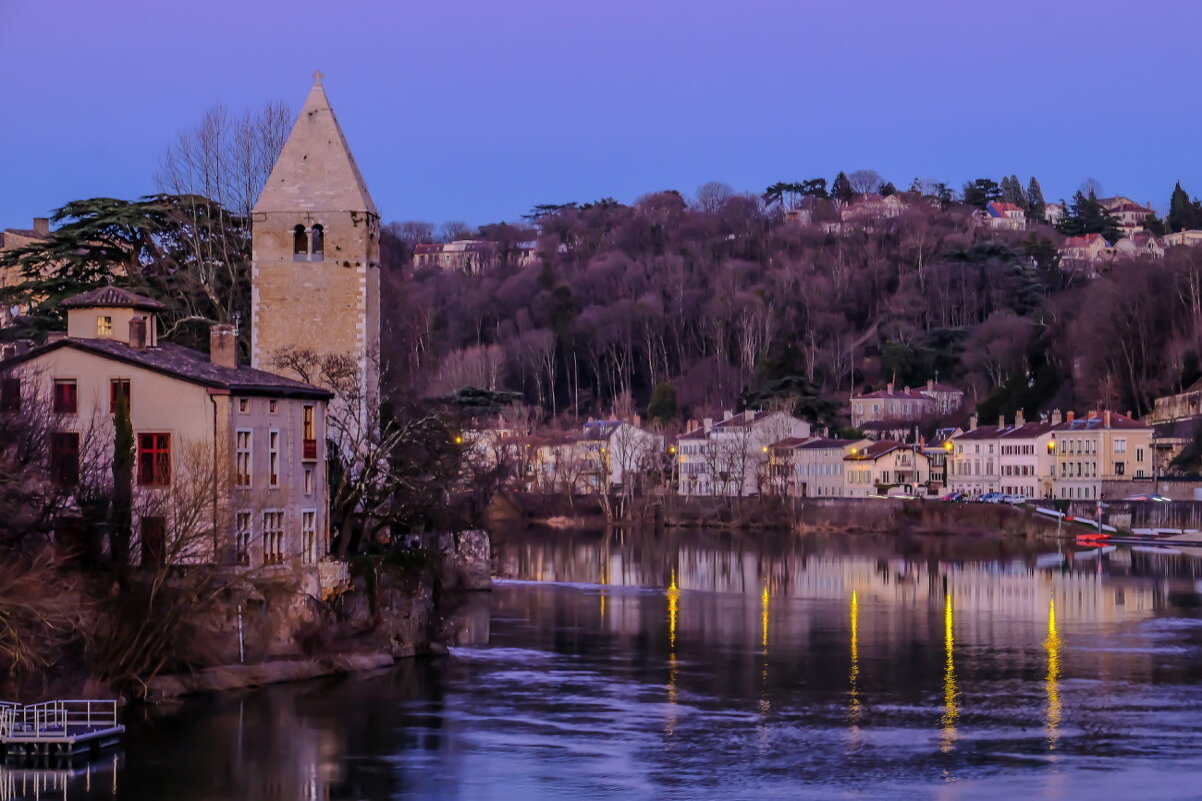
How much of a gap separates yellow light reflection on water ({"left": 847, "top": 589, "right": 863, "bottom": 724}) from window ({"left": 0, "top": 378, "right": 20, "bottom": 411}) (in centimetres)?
1750

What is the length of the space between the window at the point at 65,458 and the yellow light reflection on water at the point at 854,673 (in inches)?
630

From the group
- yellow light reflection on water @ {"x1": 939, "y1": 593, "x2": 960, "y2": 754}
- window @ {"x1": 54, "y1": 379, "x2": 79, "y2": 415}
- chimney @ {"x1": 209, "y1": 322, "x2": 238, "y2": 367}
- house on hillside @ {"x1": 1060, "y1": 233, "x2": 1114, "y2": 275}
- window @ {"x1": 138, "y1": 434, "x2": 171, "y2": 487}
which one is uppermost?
house on hillside @ {"x1": 1060, "y1": 233, "x2": 1114, "y2": 275}

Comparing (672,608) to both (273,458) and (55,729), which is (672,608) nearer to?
(273,458)

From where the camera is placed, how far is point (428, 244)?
196 meters

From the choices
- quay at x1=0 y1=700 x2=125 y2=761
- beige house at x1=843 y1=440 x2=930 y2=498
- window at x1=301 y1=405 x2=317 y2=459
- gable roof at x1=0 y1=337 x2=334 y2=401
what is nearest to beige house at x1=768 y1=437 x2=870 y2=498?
beige house at x1=843 y1=440 x2=930 y2=498

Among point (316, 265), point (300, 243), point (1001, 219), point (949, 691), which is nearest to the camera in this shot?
point (949, 691)

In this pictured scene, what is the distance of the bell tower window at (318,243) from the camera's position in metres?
51.2

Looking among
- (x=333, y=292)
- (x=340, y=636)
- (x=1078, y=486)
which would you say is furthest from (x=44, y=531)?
(x=1078, y=486)

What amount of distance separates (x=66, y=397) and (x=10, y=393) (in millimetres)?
1250

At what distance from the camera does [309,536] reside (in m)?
40.4

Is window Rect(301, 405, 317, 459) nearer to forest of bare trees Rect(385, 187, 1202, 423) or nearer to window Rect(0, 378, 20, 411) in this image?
window Rect(0, 378, 20, 411)

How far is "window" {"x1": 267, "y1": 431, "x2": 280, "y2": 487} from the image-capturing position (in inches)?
1551

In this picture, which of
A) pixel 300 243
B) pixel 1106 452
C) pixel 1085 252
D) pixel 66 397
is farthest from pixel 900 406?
pixel 66 397

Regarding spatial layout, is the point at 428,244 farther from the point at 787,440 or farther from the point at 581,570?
the point at 581,570
